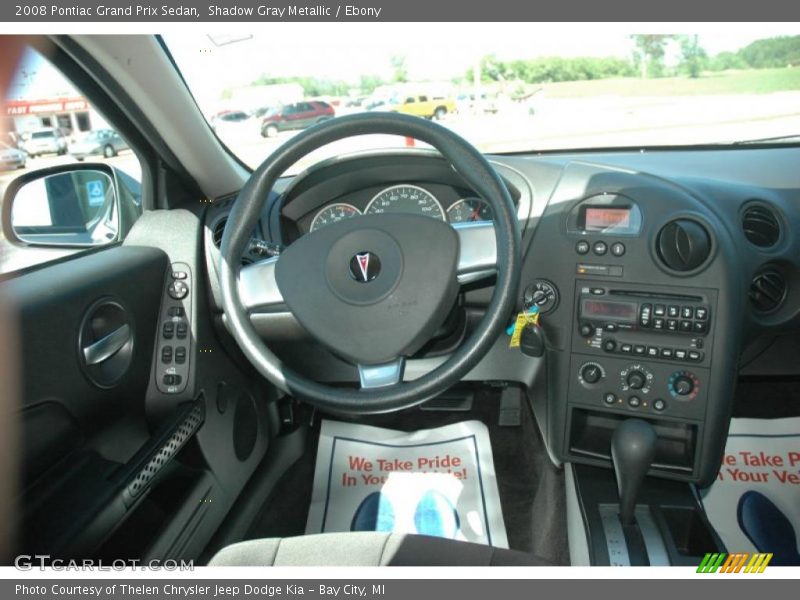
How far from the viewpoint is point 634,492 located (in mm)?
1567

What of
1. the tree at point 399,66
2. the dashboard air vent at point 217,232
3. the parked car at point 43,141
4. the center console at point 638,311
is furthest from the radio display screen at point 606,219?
the parked car at point 43,141

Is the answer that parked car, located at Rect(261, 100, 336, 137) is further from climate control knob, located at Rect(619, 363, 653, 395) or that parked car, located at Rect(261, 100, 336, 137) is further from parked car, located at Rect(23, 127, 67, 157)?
→ climate control knob, located at Rect(619, 363, 653, 395)

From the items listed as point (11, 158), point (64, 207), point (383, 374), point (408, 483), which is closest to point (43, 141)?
point (11, 158)

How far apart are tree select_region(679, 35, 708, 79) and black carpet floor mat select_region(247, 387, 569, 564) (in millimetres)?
1179

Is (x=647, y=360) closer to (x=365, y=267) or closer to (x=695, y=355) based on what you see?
(x=695, y=355)

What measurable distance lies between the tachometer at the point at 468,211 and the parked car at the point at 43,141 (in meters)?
1.10

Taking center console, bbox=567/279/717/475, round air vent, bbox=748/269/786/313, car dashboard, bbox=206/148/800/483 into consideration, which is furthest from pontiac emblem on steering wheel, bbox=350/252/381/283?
round air vent, bbox=748/269/786/313

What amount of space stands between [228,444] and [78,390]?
560mm

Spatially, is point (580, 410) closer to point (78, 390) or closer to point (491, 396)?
point (491, 396)

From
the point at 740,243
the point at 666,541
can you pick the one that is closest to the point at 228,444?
the point at 666,541

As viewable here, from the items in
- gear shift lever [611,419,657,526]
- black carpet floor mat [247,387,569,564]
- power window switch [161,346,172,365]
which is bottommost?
black carpet floor mat [247,387,569,564]

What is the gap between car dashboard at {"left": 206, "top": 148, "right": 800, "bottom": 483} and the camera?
5.35 feet

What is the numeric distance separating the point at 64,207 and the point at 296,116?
0.82 metres

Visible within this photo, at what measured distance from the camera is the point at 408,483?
2.10m
